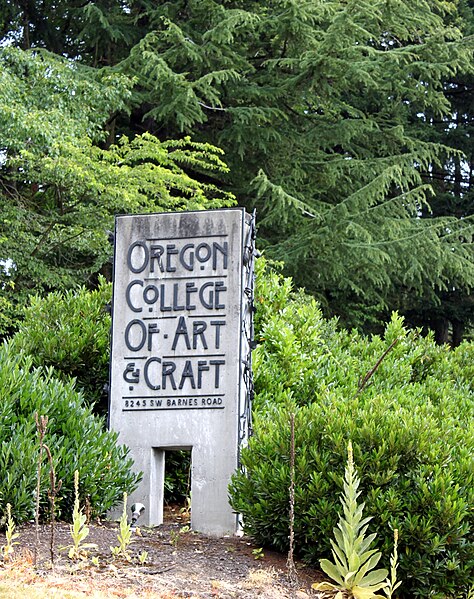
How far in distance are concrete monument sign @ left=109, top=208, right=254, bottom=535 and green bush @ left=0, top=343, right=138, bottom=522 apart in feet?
1.56

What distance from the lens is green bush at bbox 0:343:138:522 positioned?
5699 millimetres

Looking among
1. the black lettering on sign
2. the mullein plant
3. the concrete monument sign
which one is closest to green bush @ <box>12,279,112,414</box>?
the concrete monument sign

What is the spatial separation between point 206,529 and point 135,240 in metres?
2.38

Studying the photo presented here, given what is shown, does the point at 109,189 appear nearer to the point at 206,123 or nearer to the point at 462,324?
the point at 206,123

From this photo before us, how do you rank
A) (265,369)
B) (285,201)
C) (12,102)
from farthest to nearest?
(285,201) → (12,102) → (265,369)

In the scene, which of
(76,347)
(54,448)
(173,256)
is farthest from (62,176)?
(54,448)

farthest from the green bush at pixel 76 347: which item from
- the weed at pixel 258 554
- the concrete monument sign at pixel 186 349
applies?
the weed at pixel 258 554

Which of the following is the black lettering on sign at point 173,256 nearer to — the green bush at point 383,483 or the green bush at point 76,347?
the green bush at point 76,347

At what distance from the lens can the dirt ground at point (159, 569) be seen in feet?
15.5

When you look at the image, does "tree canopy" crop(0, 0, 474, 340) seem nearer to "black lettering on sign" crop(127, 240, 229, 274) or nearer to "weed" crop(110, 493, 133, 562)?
"black lettering on sign" crop(127, 240, 229, 274)

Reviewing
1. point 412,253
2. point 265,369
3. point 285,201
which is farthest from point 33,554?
point 412,253

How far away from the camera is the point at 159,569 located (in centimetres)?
532

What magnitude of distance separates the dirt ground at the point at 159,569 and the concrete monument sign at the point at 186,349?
67 centimetres

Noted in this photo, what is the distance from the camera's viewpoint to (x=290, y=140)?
19328 mm
